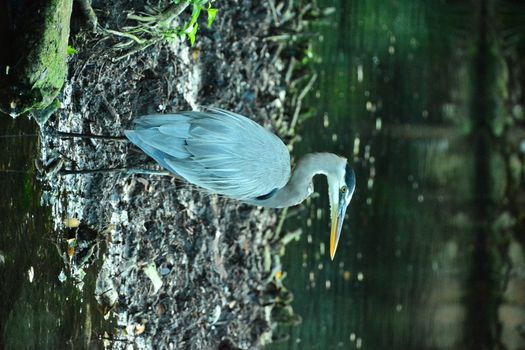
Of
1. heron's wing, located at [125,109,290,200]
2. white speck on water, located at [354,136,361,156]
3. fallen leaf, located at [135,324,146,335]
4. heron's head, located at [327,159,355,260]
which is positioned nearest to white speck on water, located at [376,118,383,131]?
white speck on water, located at [354,136,361,156]

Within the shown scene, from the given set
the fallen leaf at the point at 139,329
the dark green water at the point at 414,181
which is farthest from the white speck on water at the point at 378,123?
the fallen leaf at the point at 139,329

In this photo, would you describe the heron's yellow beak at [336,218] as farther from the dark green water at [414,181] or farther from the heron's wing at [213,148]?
the dark green water at [414,181]

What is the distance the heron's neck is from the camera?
202 cm

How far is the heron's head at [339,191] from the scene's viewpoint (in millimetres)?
2033

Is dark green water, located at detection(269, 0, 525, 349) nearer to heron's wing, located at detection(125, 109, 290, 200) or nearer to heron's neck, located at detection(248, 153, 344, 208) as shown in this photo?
heron's neck, located at detection(248, 153, 344, 208)

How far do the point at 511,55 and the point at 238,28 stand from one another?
6.97 ft

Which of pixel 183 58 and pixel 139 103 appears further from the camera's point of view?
pixel 183 58

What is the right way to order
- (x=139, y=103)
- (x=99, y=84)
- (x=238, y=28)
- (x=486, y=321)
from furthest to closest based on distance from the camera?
(x=486, y=321)
(x=238, y=28)
(x=139, y=103)
(x=99, y=84)

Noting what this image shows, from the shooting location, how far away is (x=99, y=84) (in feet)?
6.07

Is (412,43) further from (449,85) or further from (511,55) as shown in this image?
(511,55)

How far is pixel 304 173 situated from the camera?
2020 millimetres

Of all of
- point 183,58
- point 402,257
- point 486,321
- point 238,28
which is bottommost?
point 486,321

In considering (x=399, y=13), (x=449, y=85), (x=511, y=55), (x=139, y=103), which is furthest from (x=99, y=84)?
(x=511, y=55)

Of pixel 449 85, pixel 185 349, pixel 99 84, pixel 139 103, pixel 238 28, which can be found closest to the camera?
pixel 99 84
